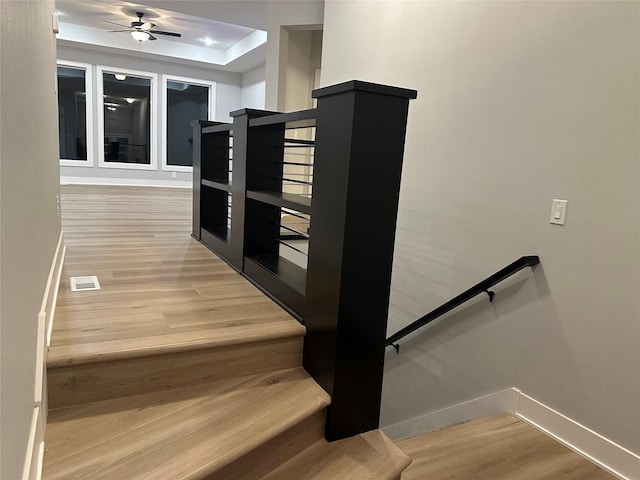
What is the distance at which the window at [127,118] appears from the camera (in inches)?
369

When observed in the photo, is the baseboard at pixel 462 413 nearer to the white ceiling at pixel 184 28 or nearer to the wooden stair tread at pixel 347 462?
the wooden stair tread at pixel 347 462

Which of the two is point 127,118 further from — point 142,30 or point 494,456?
point 494,456

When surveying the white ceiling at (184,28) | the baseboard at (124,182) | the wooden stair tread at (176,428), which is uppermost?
the white ceiling at (184,28)

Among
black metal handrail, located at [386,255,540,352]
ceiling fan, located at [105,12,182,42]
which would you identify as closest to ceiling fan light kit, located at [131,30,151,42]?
ceiling fan, located at [105,12,182,42]

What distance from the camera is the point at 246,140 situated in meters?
2.55

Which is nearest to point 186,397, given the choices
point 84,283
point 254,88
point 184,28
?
point 84,283

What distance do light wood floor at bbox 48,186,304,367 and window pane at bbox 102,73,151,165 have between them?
6287mm

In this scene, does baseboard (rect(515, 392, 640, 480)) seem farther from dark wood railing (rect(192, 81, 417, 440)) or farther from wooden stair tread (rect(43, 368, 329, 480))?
wooden stair tread (rect(43, 368, 329, 480))

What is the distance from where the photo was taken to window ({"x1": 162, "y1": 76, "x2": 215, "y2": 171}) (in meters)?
9.98

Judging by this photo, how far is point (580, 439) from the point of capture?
2.23m

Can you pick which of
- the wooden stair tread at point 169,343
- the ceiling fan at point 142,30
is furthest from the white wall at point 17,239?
the ceiling fan at point 142,30

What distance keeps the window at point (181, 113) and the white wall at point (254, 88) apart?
70 cm

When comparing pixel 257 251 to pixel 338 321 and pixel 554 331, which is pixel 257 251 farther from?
pixel 554 331

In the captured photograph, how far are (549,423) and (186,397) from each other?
1.85 m
